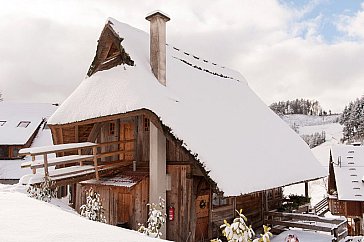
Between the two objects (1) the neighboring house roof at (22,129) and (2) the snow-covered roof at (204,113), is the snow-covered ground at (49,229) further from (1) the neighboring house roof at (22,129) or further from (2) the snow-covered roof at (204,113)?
→ (1) the neighboring house roof at (22,129)

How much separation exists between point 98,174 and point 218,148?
448 centimetres

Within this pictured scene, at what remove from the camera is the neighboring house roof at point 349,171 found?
74.7ft

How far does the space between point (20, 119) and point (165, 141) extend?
24154mm

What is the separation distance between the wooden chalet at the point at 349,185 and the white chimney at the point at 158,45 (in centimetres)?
1719

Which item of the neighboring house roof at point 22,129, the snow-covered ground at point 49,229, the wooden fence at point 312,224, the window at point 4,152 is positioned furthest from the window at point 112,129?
the window at point 4,152

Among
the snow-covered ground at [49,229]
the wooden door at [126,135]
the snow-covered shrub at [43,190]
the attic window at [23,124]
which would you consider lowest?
the snow-covered shrub at [43,190]

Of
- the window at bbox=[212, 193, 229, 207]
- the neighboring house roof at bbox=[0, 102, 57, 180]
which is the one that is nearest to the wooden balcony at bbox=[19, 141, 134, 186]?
the window at bbox=[212, 193, 229, 207]

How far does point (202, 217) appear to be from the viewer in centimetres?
1148

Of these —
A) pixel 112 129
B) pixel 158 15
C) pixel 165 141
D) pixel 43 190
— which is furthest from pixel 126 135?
pixel 43 190

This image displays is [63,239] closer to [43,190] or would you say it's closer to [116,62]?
[43,190]

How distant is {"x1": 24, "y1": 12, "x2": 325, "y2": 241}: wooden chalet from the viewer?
34.6 ft

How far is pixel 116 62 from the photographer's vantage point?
12820mm

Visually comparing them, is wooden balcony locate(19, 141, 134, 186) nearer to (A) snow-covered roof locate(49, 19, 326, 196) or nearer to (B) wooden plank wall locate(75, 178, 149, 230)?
(B) wooden plank wall locate(75, 178, 149, 230)

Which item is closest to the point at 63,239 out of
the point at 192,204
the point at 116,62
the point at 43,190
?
the point at 43,190
